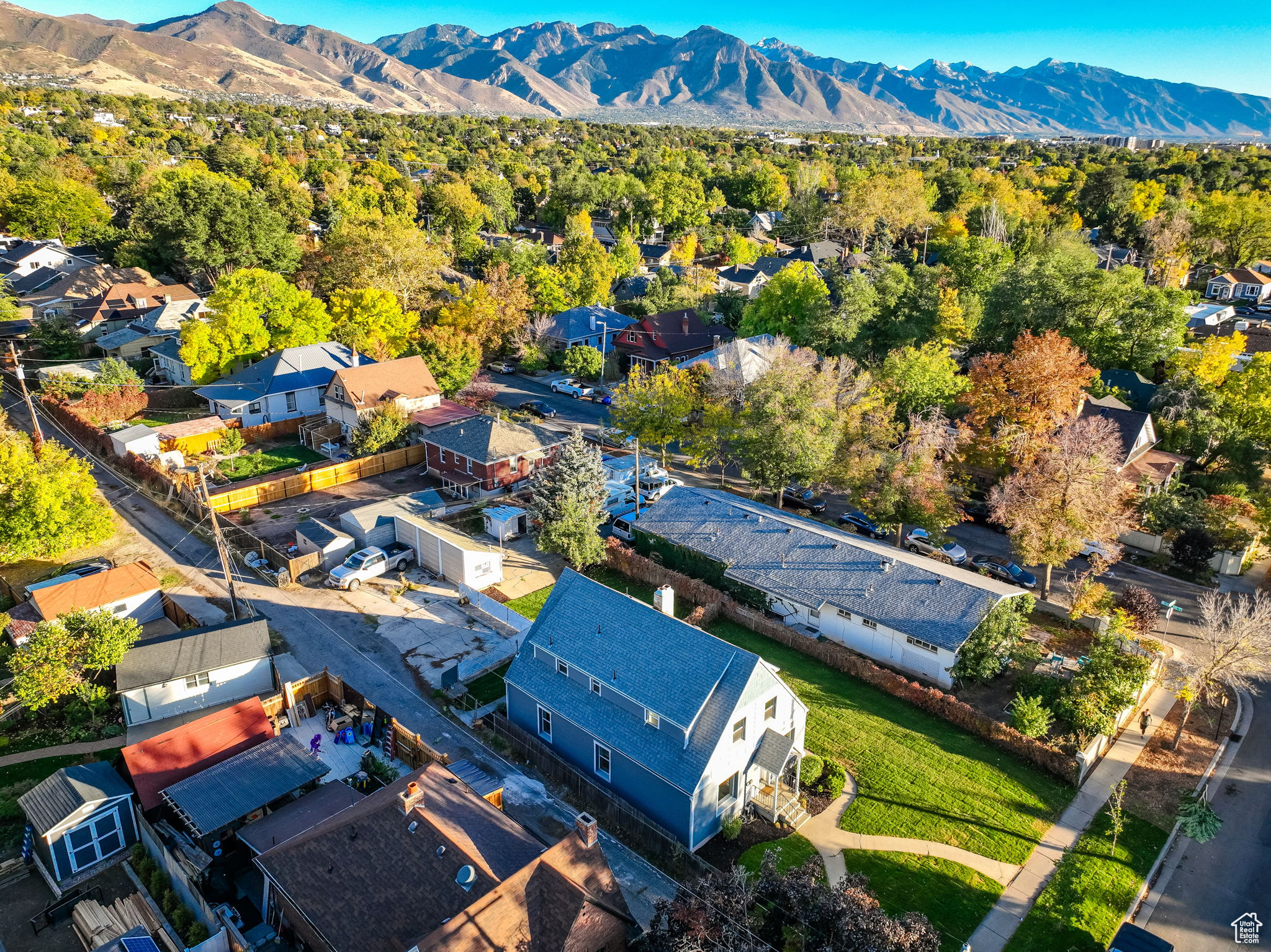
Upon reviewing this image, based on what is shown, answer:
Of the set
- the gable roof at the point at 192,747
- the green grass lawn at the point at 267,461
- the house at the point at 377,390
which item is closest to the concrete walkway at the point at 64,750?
the gable roof at the point at 192,747

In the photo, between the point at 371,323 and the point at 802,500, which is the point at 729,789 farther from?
the point at 371,323

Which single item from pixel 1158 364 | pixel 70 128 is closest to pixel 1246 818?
pixel 1158 364

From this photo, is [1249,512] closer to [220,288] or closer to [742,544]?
[742,544]

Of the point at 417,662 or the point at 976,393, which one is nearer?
the point at 417,662

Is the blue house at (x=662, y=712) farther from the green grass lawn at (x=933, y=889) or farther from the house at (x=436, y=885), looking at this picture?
the house at (x=436, y=885)

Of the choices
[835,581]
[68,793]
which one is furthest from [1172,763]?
[68,793]

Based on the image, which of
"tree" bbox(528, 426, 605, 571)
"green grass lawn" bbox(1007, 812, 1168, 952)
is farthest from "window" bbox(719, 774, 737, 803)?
"tree" bbox(528, 426, 605, 571)
